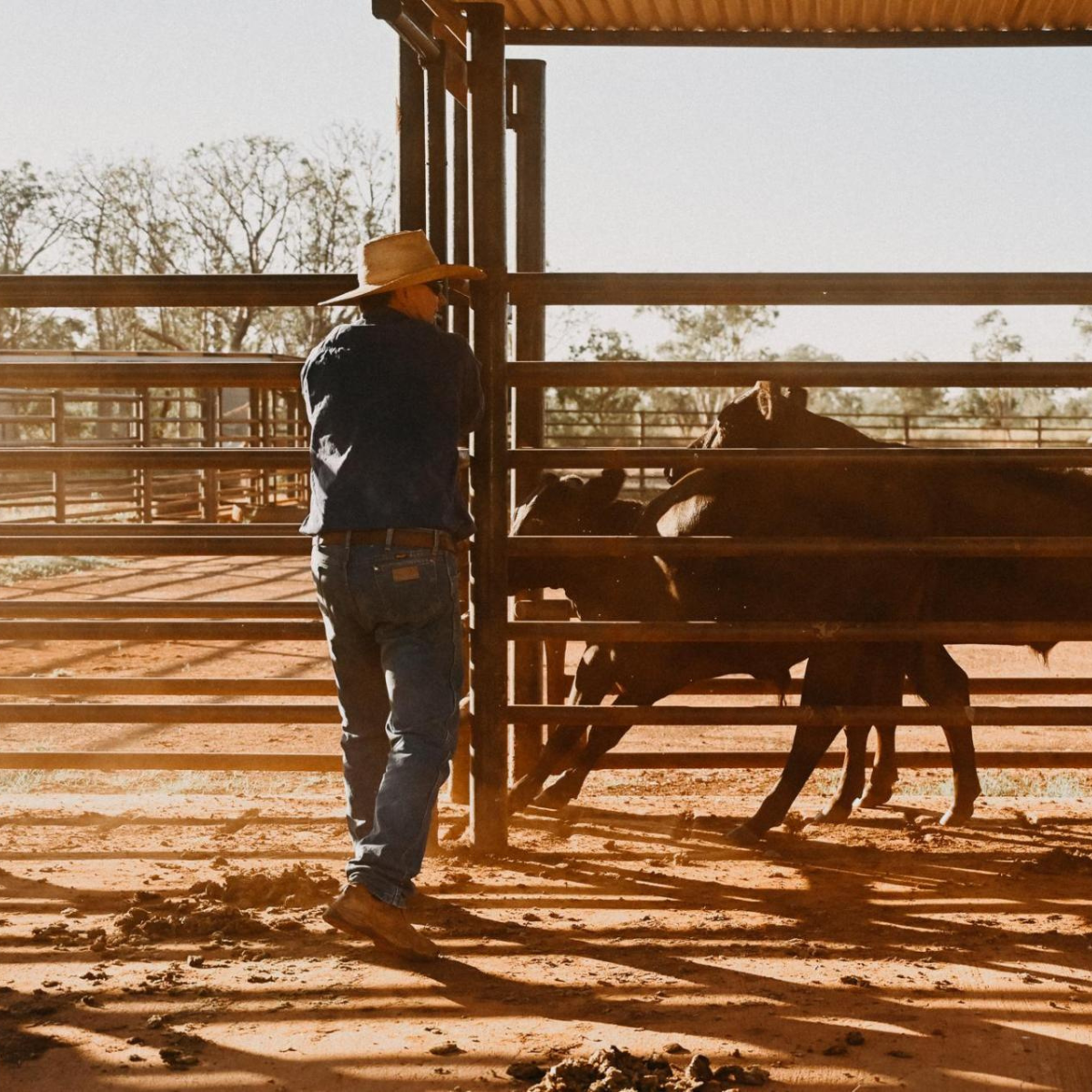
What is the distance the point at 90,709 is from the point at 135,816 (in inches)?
25.4

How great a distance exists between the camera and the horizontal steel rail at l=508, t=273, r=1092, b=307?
4.55m

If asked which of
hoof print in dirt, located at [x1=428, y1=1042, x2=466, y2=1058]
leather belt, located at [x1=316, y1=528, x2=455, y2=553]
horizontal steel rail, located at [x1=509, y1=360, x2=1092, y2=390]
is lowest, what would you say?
hoof print in dirt, located at [x1=428, y1=1042, x2=466, y2=1058]

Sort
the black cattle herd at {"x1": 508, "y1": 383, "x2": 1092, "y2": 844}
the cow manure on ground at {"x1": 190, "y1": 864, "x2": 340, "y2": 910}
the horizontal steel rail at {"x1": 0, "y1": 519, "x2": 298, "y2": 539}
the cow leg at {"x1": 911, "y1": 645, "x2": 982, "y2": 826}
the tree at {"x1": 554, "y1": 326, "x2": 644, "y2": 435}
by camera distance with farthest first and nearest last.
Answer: the tree at {"x1": 554, "y1": 326, "x2": 644, "y2": 435}, the cow leg at {"x1": 911, "y1": 645, "x2": 982, "y2": 826}, the black cattle herd at {"x1": 508, "y1": 383, "x2": 1092, "y2": 844}, the horizontal steel rail at {"x1": 0, "y1": 519, "x2": 298, "y2": 539}, the cow manure on ground at {"x1": 190, "y1": 864, "x2": 340, "y2": 910}

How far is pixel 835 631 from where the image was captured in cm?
463

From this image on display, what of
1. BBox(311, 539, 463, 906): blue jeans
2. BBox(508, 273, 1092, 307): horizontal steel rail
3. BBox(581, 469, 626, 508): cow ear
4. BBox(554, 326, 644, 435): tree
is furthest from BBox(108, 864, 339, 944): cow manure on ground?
BBox(554, 326, 644, 435): tree

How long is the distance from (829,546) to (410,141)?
201cm

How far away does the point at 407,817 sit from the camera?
11.6 feet

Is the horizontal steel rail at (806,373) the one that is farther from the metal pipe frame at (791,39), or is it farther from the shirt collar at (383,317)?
the metal pipe frame at (791,39)

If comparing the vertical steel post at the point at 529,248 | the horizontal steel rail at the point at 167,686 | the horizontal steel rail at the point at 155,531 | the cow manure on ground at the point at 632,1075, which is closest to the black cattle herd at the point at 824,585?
the vertical steel post at the point at 529,248

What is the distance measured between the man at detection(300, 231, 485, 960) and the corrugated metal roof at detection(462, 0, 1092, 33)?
2.09 m

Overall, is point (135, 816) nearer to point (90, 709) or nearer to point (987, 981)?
point (90, 709)

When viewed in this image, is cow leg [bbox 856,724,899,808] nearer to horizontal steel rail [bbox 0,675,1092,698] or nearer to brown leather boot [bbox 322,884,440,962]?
horizontal steel rail [bbox 0,675,1092,698]

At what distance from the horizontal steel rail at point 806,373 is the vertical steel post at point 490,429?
0.16 metres

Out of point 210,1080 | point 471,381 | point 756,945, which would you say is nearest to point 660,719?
point 756,945
